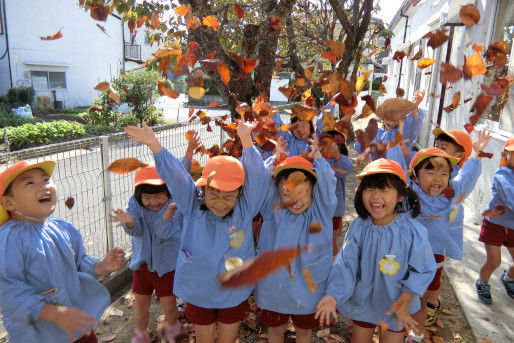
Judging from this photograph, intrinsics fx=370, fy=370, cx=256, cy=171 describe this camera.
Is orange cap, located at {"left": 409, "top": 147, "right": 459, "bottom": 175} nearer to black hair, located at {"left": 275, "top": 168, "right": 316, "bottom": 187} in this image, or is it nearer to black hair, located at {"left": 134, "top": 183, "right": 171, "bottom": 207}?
black hair, located at {"left": 275, "top": 168, "right": 316, "bottom": 187}

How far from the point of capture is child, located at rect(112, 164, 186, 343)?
235 centimetres

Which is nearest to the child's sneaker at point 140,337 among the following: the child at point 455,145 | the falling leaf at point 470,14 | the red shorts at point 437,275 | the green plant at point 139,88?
the red shorts at point 437,275

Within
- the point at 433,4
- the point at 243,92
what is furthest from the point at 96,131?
the point at 433,4

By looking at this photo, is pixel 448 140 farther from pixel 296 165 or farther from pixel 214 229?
pixel 214 229

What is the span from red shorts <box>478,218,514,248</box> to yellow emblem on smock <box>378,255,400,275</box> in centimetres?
156

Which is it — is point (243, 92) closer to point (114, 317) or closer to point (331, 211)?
point (331, 211)

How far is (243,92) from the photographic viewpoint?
3.78m

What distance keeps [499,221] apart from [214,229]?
2.30m

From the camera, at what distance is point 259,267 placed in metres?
2.09

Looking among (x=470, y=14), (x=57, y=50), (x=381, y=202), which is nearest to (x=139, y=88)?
(x=57, y=50)

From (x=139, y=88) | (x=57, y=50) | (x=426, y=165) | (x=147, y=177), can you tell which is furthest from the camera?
(x=57, y=50)

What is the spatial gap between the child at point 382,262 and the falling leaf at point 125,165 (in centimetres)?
141

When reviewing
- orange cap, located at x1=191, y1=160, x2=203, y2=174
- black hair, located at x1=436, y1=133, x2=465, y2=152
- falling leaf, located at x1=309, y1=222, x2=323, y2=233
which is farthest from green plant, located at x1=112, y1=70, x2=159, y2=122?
falling leaf, located at x1=309, y1=222, x2=323, y2=233

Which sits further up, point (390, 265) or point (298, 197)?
point (298, 197)
